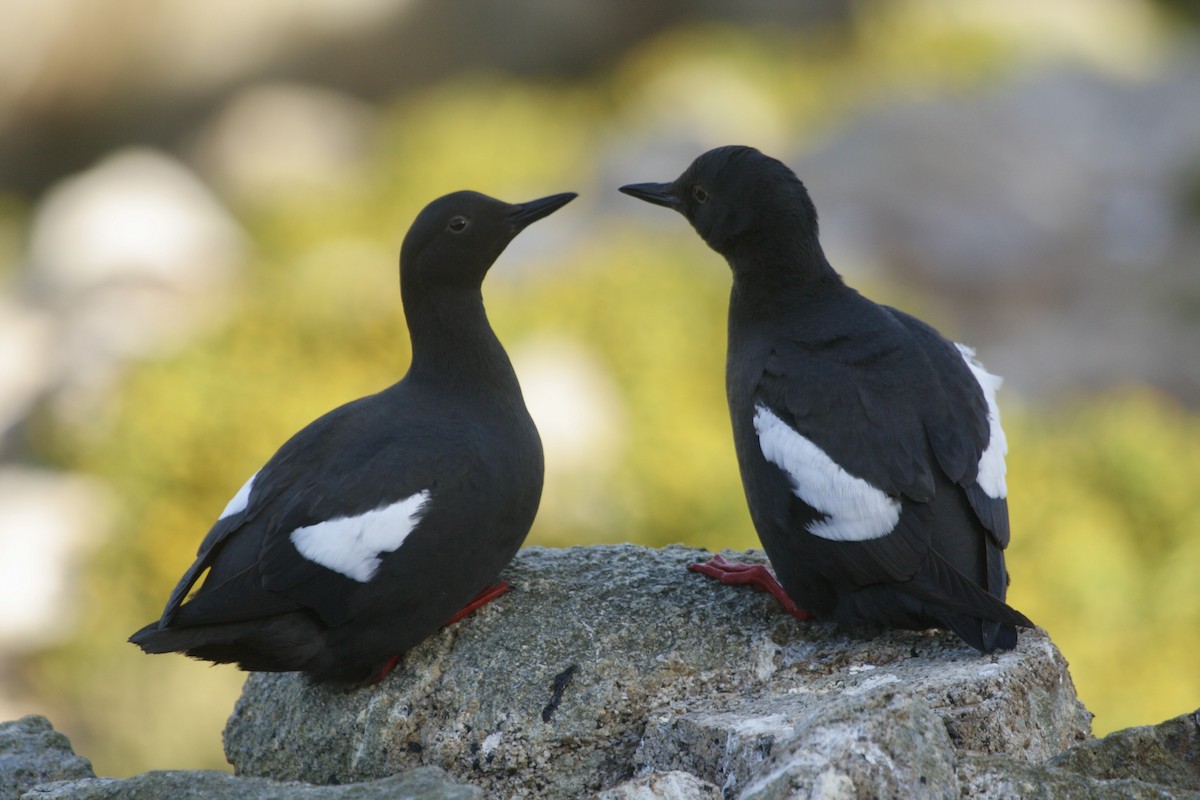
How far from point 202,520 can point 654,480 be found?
86.7 inches

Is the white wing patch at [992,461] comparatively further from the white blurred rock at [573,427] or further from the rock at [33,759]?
the white blurred rock at [573,427]

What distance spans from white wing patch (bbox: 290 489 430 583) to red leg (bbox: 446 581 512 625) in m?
0.38

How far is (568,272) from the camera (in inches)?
336

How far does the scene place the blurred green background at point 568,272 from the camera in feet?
21.0

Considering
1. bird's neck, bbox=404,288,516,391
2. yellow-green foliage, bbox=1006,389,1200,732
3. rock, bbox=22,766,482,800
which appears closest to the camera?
rock, bbox=22,766,482,800

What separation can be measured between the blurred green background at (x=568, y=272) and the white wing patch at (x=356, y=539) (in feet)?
9.43

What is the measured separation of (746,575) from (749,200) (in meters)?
1.09

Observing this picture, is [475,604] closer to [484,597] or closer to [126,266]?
[484,597]

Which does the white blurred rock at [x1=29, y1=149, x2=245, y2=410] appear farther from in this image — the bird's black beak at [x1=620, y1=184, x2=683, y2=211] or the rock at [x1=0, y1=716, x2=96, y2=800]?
the rock at [x1=0, y1=716, x2=96, y2=800]

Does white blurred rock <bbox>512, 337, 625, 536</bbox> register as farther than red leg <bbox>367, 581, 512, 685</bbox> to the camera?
Yes

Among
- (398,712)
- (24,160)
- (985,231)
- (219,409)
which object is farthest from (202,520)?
(24,160)

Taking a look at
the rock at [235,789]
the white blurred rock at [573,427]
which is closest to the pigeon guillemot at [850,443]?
the rock at [235,789]

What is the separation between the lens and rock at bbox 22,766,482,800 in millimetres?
2711

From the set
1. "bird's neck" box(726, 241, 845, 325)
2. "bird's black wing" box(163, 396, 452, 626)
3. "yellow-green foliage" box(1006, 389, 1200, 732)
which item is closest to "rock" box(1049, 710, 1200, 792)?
"bird's neck" box(726, 241, 845, 325)
